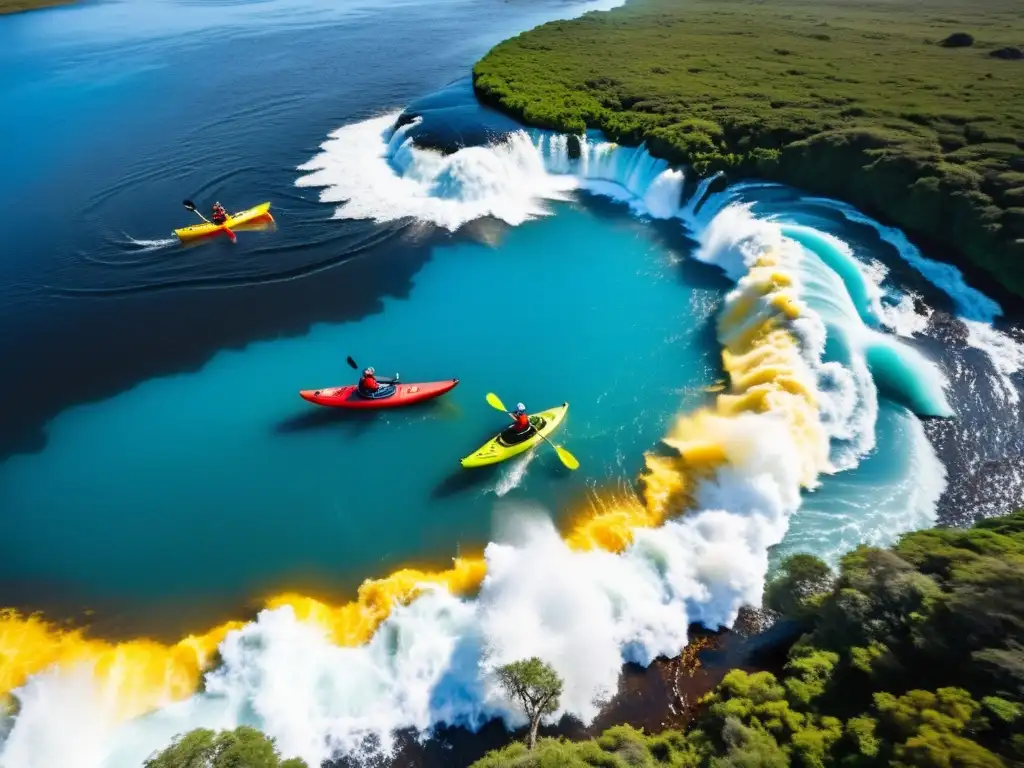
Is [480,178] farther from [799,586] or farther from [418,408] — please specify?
[799,586]

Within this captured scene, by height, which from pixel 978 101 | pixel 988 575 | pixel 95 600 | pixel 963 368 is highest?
pixel 978 101

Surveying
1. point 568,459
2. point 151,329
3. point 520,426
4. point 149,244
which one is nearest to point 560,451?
point 568,459

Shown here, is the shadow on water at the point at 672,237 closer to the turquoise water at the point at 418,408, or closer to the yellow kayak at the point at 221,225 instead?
the turquoise water at the point at 418,408

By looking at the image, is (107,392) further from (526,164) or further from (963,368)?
(963,368)

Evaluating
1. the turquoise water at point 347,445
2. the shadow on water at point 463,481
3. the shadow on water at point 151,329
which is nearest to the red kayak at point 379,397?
the turquoise water at point 347,445

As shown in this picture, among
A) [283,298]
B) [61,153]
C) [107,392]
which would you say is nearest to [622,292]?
[283,298]

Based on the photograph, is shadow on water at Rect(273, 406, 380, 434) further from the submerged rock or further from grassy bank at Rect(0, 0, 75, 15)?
grassy bank at Rect(0, 0, 75, 15)

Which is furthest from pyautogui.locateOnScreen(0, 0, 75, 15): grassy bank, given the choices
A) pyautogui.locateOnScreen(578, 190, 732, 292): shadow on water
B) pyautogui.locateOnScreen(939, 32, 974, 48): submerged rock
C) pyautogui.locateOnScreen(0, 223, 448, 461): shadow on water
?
pyautogui.locateOnScreen(939, 32, 974, 48): submerged rock
